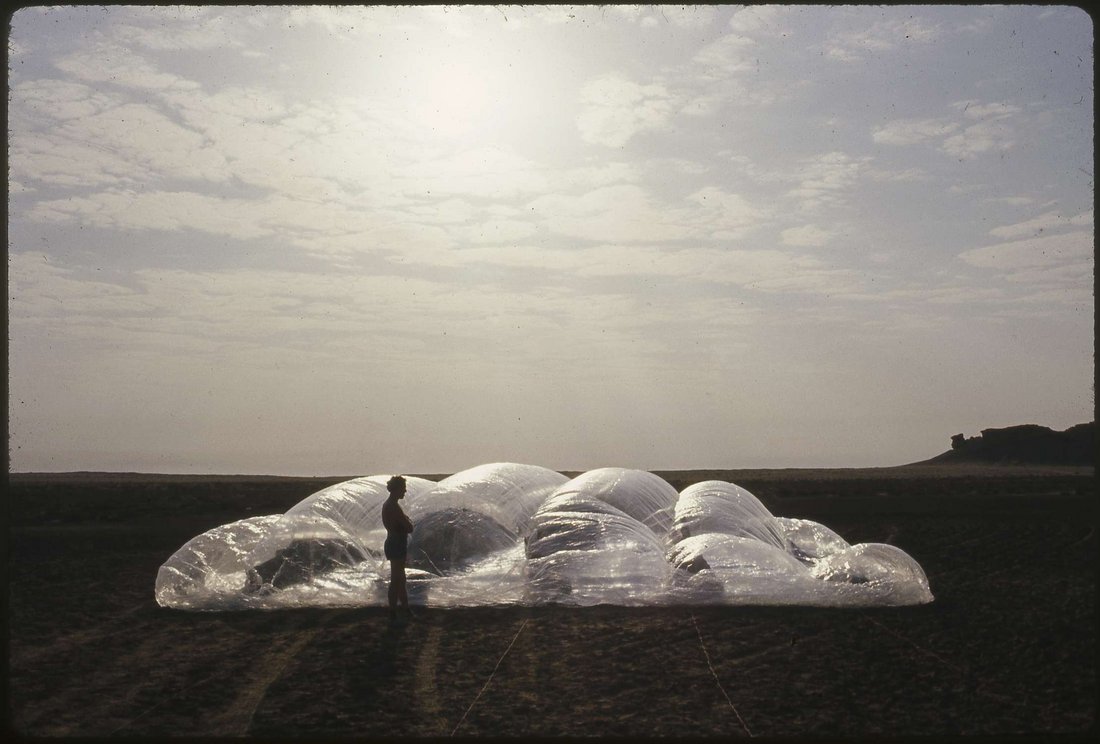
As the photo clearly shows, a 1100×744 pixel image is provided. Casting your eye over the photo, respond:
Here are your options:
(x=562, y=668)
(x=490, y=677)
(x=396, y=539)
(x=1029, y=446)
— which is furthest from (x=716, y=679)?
(x=1029, y=446)

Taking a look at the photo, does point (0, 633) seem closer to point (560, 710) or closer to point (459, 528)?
point (560, 710)

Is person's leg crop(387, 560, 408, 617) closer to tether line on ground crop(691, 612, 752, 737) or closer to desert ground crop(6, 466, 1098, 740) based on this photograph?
desert ground crop(6, 466, 1098, 740)

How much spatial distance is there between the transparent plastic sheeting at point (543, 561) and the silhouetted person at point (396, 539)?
32.2 inches

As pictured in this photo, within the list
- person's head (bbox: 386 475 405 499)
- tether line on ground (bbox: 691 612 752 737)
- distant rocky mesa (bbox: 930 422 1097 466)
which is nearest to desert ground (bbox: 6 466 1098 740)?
tether line on ground (bbox: 691 612 752 737)

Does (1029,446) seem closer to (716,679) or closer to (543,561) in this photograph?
(543,561)

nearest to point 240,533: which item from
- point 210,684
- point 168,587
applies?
point 168,587

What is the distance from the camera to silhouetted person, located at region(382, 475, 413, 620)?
33.0 ft

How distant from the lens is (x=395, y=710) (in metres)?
7.14

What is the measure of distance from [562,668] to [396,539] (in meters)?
2.68

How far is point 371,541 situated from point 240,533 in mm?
2408

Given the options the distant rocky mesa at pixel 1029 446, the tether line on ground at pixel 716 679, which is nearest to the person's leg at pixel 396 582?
the tether line on ground at pixel 716 679

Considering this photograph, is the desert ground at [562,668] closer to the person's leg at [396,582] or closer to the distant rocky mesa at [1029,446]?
the person's leg at [396,582]

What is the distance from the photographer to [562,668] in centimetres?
821

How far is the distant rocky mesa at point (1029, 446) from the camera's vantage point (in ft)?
213
